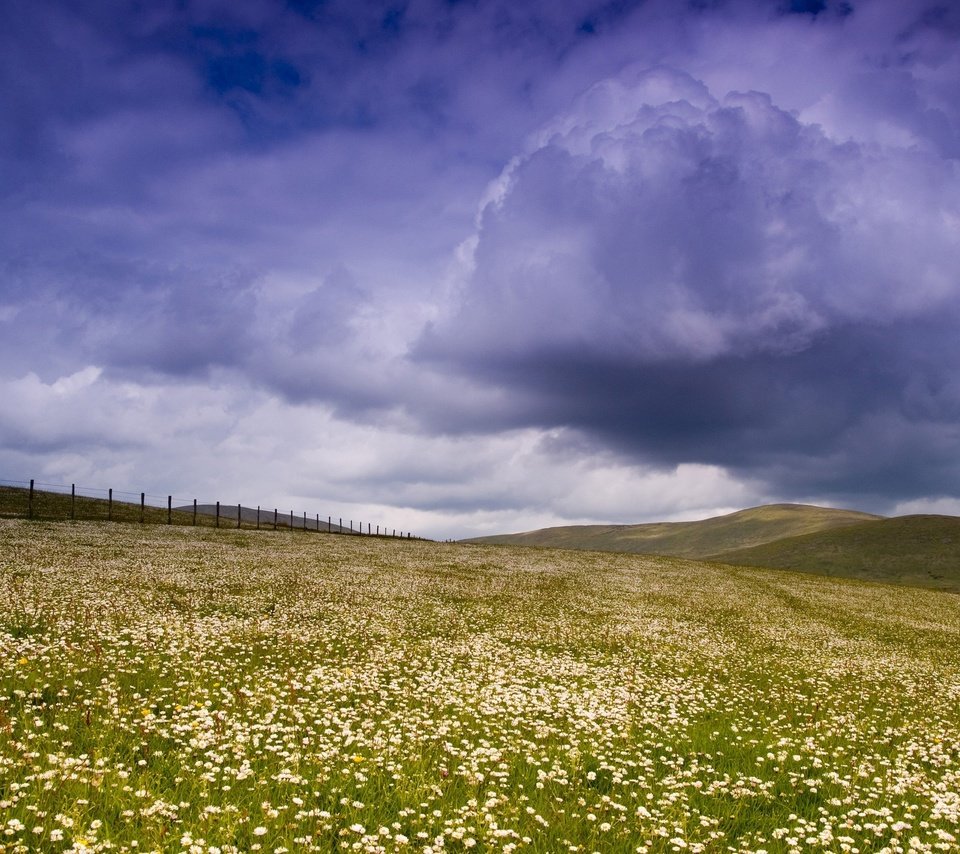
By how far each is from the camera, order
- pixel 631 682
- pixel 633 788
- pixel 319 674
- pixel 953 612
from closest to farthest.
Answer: pixel 633 788
pixel 319 674
pixel 631 682
pixel 953 612

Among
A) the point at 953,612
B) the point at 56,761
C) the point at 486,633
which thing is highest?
the point at 56,761

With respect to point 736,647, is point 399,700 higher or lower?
higher

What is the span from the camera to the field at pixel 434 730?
8.33 m

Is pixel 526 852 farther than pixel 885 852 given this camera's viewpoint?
No

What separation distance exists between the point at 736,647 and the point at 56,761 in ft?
86.3

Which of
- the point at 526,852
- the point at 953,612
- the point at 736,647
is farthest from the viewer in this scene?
the point at 953,612

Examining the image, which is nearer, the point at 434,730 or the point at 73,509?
the point at 434,730

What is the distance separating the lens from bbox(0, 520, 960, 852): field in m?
8.33

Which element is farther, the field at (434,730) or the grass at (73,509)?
the grass at (73,509)

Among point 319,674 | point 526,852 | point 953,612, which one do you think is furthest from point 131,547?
point 953,612

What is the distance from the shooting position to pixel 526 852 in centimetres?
796

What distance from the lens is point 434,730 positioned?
12359 millimetres

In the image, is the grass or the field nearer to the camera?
the field

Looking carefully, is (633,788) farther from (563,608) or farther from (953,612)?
(953,612)
